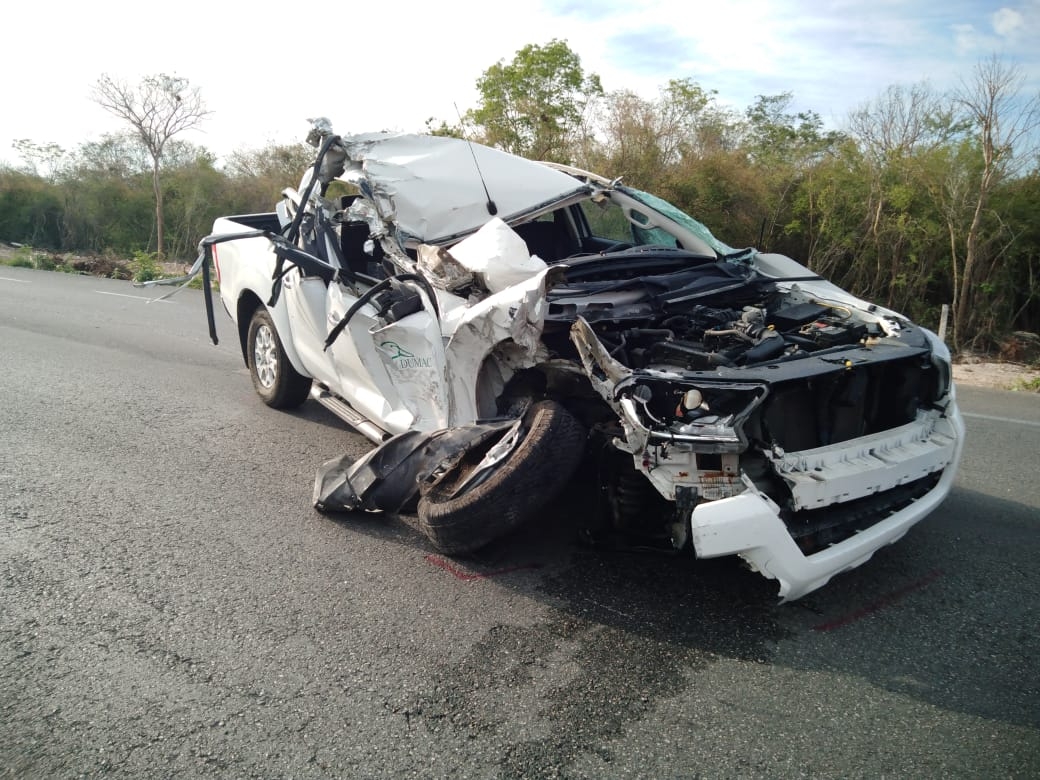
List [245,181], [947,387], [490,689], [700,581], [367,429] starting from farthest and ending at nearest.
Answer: [245,181] < [367,429] < [947,387] < [700,581] < [490,689]

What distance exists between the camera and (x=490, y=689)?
2.67m

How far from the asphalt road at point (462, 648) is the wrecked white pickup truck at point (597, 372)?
12.0 inches

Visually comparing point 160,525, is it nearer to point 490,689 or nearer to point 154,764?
point 154,764

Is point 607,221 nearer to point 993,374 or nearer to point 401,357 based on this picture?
point 401,357

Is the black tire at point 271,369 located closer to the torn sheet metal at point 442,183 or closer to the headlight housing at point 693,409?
the torn sheet metal at point 442,183

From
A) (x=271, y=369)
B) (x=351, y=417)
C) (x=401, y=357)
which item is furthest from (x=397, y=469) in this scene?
(x=271, y=369)

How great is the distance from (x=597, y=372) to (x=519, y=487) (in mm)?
586

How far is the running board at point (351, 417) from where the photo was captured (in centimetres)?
458

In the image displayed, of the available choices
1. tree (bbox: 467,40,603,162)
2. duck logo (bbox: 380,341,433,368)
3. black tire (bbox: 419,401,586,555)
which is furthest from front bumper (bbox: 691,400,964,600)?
tree (bbox: 467,40,603,162)

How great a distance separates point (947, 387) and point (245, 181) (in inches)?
1000

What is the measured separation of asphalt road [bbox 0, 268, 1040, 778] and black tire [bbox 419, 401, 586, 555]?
24 centimetres

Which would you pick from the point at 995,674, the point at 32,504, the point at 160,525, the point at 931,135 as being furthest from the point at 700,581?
the point at 931,135

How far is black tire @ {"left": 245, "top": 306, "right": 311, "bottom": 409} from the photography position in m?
5.82

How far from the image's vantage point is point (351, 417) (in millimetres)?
4898
